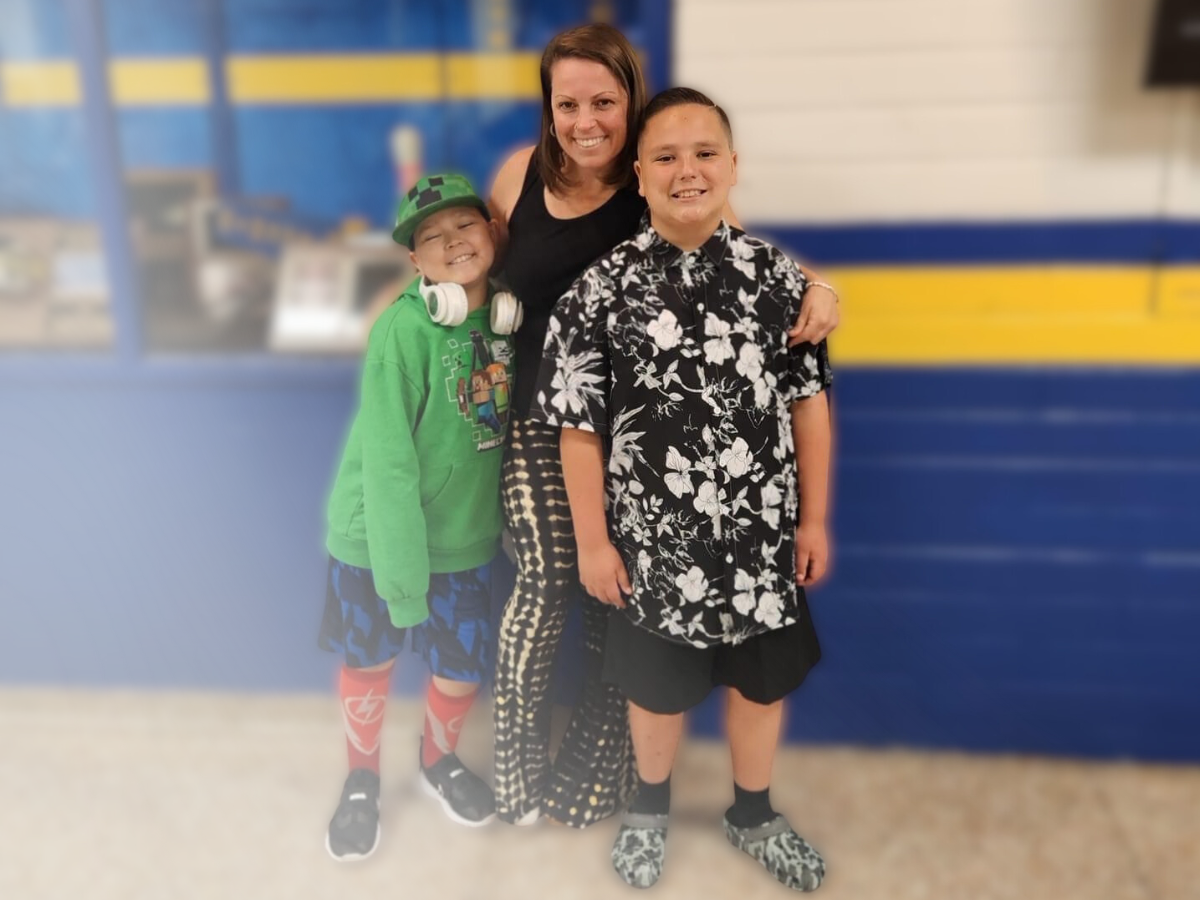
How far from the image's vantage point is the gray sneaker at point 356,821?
6.82ft

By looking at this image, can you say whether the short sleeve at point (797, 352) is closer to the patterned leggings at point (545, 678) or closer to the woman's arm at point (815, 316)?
the woman's arm at point (815, 316)

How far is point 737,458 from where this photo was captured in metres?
1.73

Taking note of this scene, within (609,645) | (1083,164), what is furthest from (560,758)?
(1083,164)

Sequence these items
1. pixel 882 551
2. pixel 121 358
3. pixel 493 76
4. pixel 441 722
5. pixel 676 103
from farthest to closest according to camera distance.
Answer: pixel 493 76 → pixel 121 358 → pixel 882 551 → pixel 441 722 → pixel 676 103

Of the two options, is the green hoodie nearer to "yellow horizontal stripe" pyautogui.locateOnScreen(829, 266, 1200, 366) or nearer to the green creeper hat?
the green creeper hat

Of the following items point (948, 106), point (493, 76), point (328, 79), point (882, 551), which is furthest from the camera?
point (328, 79)

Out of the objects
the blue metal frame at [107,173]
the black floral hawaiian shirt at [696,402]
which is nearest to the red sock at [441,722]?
the black floral hawaiian shirt at [696,402]

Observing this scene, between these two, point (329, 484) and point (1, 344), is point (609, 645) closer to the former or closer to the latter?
point (329, 484)

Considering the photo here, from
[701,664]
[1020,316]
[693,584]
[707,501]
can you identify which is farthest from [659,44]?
[701,664]

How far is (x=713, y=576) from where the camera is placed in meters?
1.78

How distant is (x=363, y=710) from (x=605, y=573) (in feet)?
1.99

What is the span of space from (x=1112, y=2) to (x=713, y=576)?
1467 mm

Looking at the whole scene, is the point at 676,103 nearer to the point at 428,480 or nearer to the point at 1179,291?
the point at 428,480

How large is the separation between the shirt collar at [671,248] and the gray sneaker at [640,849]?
111cm
